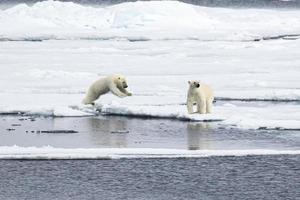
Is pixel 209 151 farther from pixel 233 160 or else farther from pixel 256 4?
pixel 256 4

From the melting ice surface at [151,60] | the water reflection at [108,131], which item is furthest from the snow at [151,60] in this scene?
the water reflection at [108,131]

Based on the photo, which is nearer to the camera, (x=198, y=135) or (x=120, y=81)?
(x=198, y=135)

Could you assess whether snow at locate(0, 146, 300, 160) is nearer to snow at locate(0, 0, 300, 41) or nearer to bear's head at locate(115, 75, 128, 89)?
bear's head at locate(115, 75, 128, 89)

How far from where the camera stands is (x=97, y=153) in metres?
11.2

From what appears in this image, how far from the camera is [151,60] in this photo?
2944 centimetres

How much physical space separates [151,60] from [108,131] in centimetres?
1626

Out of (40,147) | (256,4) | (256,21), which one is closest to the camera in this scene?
(40,147)

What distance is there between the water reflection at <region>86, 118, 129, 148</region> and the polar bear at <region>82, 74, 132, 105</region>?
197 centimetres

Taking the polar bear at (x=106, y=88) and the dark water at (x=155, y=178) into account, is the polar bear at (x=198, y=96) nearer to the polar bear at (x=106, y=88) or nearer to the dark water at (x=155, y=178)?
the polar bear at (x=106, y=88)

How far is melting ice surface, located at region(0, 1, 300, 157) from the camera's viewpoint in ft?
51.6

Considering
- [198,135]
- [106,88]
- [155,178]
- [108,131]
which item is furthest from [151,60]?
[155,178]

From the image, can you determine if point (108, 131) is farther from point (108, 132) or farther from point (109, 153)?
point (109, 153)

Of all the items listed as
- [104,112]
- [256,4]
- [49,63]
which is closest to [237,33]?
[49,63]

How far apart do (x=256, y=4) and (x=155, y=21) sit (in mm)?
51336
